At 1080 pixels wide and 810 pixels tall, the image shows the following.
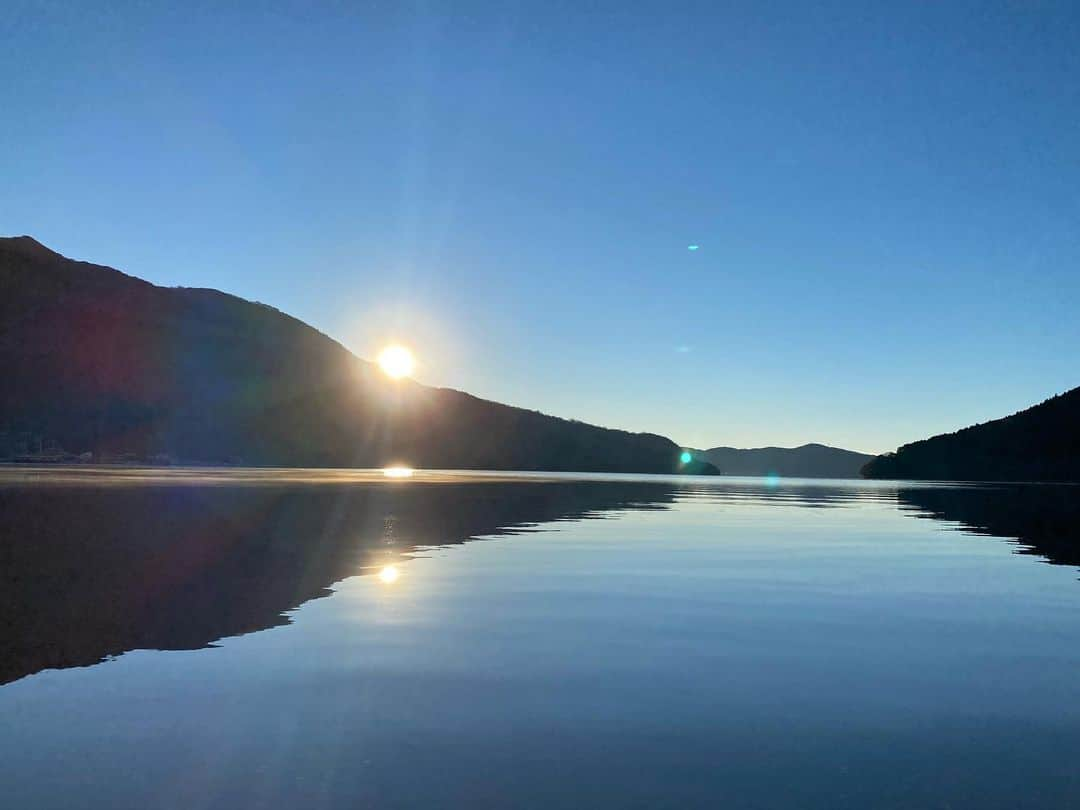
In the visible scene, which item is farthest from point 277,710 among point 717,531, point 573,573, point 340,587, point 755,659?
point 717,531

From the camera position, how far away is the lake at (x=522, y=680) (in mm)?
9461

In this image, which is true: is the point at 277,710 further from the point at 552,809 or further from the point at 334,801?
the point at 552,809

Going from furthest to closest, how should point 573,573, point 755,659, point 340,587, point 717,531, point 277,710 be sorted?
1. point 717,531
2. point 573,573
3. point 340,587
4. point 755,659
5. point 277,710

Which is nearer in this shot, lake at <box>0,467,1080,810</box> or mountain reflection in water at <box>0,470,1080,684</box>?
lake at <box>0,467,1080,810</box>

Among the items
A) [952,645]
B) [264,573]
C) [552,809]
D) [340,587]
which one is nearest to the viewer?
[552,809]

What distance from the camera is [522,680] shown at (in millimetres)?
14211

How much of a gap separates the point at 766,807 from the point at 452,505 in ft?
195

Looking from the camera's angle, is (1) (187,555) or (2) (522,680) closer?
(2) (522,680)

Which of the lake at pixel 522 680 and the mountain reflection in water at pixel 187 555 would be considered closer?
the lake at pixel 522 680

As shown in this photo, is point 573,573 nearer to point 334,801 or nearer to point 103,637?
point 103,637

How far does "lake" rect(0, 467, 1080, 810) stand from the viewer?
9.46 m

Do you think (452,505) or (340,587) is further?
(452,505)

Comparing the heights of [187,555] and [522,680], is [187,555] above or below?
above

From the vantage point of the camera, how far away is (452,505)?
6744 centimetres
